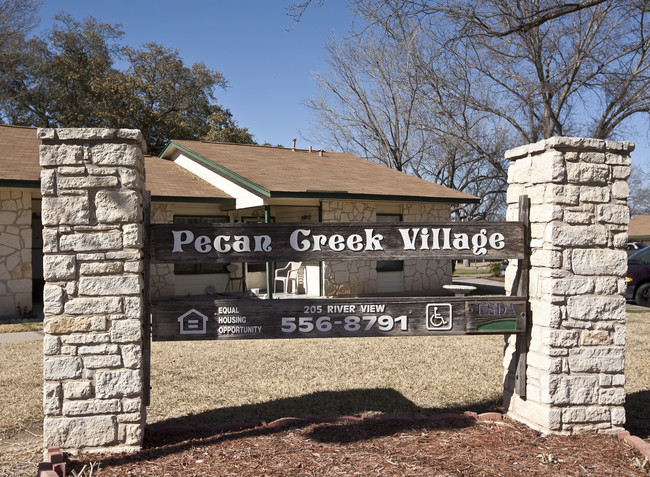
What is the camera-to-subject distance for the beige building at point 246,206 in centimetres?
1170

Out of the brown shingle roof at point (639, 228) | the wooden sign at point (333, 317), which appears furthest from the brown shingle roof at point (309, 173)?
the brown shingle roof at point (639, 228)

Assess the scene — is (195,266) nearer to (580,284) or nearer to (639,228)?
(580,284)

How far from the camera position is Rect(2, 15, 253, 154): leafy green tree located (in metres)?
26.6

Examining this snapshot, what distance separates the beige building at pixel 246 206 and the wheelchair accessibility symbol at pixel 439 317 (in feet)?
25.1

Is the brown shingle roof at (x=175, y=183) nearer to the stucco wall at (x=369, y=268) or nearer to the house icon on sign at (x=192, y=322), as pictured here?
the stucco wall at (x=369, y=268)

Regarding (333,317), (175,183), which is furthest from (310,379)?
(175,183)

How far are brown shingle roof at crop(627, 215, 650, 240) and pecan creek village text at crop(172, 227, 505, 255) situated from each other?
Result: 36.9 metres

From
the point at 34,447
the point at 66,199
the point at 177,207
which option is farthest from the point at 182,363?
the point at 177,207

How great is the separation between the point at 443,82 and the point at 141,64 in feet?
56.4

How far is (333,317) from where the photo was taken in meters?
4.73

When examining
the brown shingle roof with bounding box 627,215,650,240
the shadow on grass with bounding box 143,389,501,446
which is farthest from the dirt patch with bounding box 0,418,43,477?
the brown shingle roof with bounding box 627,215,650,240

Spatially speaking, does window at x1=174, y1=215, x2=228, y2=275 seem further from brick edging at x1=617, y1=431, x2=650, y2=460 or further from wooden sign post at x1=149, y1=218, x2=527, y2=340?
brick edging at x1=617, y1=431, x2=650, y2=460

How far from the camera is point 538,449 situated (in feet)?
14.4

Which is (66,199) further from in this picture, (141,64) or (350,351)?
(141,64)
